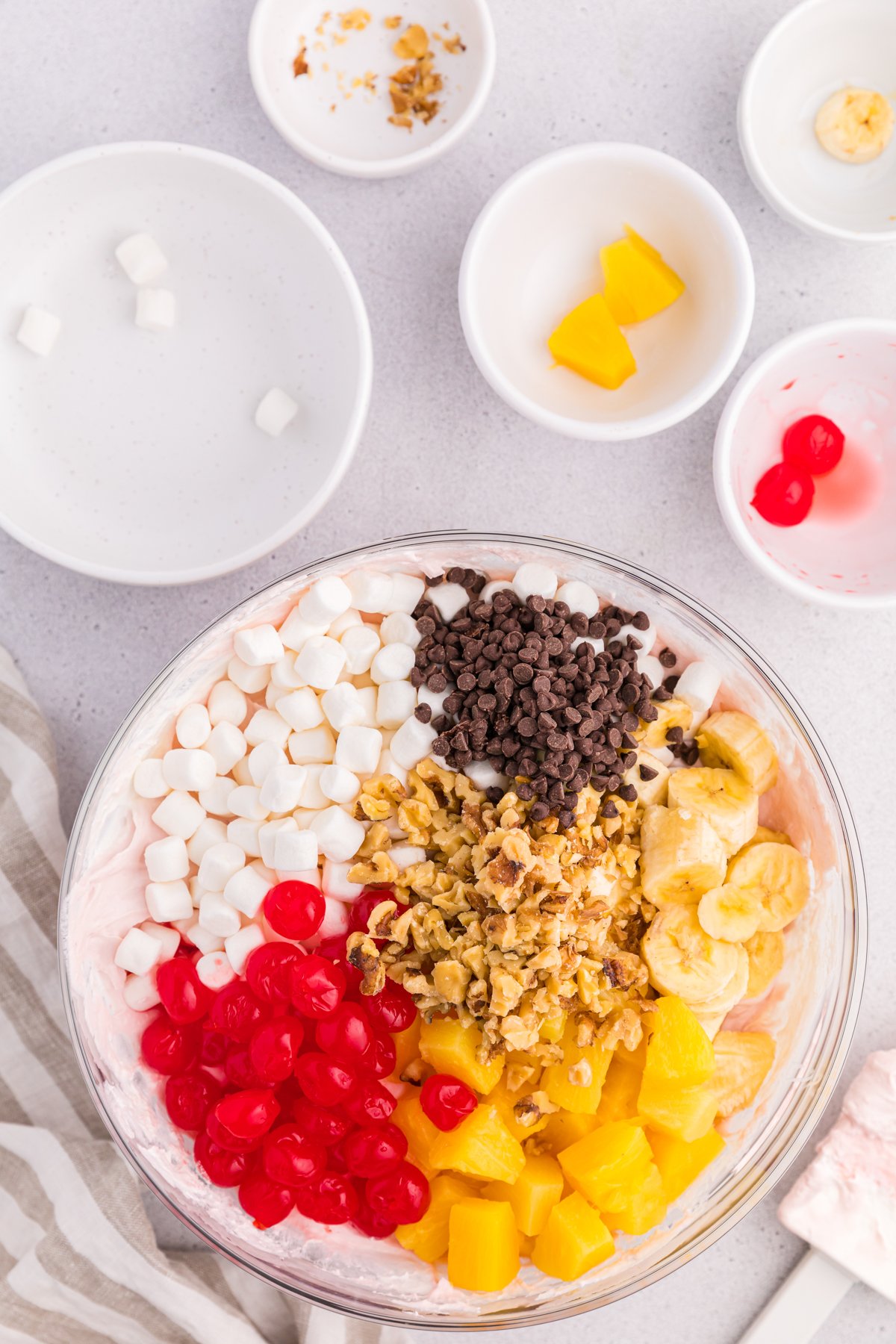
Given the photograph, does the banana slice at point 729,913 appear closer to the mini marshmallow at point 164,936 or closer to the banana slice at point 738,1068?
the banana slice at point 738,1068

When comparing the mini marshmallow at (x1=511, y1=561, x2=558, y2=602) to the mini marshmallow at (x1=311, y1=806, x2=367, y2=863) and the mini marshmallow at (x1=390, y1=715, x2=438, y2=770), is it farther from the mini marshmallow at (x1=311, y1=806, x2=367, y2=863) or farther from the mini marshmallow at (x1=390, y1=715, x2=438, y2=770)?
the mini marshmallow at (x1=311, y1=806, x2=367, y2=863)

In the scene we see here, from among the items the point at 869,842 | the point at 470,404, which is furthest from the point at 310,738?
the point at 869,842

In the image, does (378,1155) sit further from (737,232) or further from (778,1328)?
(737,232)

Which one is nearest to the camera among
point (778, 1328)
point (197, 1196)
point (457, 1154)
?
point (457, 1154)

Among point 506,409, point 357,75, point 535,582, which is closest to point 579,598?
point 535,582

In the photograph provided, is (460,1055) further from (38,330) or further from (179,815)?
(38,330)
